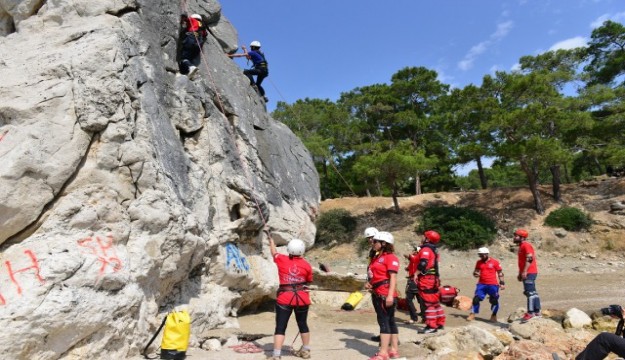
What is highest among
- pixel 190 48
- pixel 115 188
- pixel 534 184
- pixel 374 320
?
pixel 190 48

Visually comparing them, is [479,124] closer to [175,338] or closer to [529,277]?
[529,277]

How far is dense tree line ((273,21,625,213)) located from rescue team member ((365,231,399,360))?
885 cm

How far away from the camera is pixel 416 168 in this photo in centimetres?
Result: 2194

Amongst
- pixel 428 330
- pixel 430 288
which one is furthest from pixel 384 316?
pixel 430 288

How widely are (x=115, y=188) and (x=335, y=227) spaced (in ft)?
60.9

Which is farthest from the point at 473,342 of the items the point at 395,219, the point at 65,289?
the point at 395,219

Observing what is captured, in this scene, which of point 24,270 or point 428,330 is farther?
point 428,330

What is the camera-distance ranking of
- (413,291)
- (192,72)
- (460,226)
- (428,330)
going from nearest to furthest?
1. (428,330)
2. (192,72)
3. (413,291)
4. (460,226)

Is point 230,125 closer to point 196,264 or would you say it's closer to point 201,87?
point 201,87

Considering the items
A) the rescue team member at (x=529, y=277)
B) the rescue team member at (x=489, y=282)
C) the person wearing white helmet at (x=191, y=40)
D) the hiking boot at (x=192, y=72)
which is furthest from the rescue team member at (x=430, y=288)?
the person wearing white helmet at (x=191, y=40)

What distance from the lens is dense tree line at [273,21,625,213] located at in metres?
20.2

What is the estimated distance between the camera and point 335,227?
76.8 ft

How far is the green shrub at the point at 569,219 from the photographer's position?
63.3ft

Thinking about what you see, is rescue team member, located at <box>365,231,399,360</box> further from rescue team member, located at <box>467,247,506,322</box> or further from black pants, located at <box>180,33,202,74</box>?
black pants, located at <box>180,33,202,74</box>
